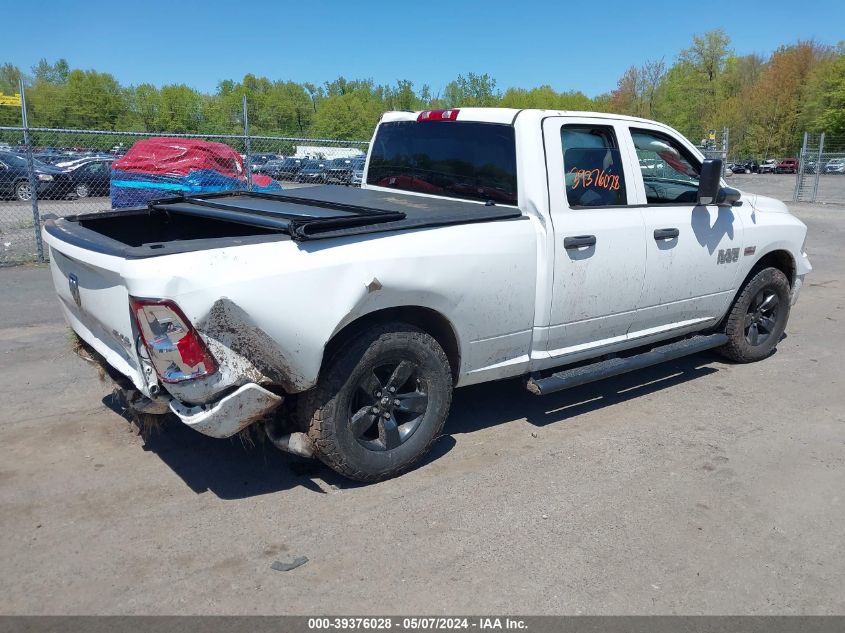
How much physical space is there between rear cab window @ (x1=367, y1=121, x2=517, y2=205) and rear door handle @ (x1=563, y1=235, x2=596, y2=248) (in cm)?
41

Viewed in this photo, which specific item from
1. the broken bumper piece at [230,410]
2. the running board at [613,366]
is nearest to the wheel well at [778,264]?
the running board at [613,366]

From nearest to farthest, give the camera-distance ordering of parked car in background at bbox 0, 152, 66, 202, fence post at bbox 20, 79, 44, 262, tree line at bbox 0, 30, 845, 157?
fence post at bbox 20, 79, 44, 262 < parked car in background at bbox 0, 152, 66, 202 < tree line at bbox 0, 30, 845, 157

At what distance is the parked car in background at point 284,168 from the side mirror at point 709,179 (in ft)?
42.5

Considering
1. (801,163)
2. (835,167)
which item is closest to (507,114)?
(801,163)

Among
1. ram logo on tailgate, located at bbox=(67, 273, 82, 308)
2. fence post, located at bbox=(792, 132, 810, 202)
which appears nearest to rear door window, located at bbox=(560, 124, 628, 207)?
ram logo on tailgate, located at bbox=(67, 273, 82, 308)

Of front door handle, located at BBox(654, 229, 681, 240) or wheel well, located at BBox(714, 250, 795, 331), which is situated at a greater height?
front door handle, located at BBox(654, 229, 681, 240)

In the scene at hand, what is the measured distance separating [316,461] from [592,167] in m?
2.61

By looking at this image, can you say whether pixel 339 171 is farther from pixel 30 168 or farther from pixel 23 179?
pixel 23 179

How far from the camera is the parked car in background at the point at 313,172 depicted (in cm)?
1580

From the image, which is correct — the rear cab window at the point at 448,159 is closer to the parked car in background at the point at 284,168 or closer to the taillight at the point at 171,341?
the taillight at the point at 171,341

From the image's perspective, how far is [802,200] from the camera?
25.6 m

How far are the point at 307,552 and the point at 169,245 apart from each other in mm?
1572

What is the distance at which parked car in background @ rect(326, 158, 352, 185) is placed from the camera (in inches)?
592

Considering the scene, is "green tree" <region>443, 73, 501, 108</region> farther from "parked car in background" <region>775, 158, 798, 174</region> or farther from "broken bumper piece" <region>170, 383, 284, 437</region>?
"broken bumper piece" <region>170, 383, 284, 437</region>
